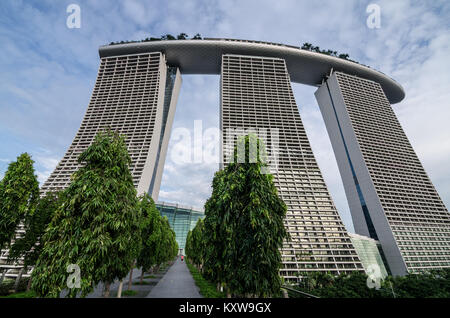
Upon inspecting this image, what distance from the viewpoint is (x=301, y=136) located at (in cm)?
5831

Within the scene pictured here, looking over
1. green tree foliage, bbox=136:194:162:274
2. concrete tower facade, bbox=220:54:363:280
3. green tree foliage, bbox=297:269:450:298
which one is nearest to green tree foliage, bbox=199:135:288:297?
green tree foliage, bbox=136:194:162:274

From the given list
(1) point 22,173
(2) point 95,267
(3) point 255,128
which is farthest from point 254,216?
(3) point 255,128

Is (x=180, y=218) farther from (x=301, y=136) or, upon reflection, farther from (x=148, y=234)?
(x=148, y=234)

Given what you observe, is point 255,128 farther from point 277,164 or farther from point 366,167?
point 366,167

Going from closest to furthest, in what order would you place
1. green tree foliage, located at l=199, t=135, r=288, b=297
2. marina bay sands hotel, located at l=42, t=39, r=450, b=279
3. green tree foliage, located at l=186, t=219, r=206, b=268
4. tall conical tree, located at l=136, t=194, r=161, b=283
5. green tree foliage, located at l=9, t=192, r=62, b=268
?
green tree foliage, located at l=199, t=135, r=288, b=297 → green tree foliage, located at l=9, t=192, r=62, b=268 → tall conical tree, located at l=136, t=194, r=161, b=283 → green tree foliage, located at l=186, t=219, r=206, b=268 → marina bay sands hotel, located at l=42, t=39, r=450, b=279

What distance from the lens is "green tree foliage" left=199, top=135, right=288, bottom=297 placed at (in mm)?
10062

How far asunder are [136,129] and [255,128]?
33.1 meters

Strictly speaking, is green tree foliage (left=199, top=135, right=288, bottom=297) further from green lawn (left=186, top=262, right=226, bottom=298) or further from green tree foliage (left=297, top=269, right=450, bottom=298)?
green tree foliage (left=297, top=269, right=450, bottom=298)

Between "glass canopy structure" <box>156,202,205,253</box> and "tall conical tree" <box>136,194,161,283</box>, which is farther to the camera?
"glass canopy structure" <box>156,202,205,253</box>

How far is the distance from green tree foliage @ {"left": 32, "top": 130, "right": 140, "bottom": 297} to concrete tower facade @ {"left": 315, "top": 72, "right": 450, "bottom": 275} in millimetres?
62434

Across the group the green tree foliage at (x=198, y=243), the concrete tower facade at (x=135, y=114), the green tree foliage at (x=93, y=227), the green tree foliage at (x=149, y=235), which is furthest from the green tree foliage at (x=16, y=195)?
the concrete tower facade at (x=135, y=114)

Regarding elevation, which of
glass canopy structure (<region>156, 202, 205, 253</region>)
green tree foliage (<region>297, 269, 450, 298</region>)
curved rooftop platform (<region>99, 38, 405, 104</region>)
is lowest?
green tree foliage (<region>297, 269, 450, 298</region>)

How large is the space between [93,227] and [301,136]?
57036 mm

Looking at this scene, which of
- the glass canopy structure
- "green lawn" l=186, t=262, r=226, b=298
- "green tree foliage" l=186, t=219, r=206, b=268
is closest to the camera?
"green lawn" l=186, t=262, r=226, b=298
